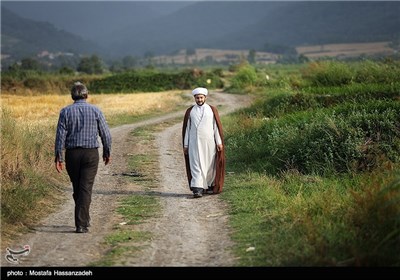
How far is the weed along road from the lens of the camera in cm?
850

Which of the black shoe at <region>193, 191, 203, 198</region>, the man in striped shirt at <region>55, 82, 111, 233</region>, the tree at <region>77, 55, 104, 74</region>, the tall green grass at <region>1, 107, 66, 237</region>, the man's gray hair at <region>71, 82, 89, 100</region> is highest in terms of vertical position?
the man's gray hair at <region>71, 82, 89, 100</region>

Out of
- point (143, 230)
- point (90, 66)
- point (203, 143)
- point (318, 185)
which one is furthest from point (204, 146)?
point (90, 66)

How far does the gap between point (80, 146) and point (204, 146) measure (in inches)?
138

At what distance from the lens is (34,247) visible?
30.3 feet

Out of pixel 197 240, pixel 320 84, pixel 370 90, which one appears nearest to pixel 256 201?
pixel 197 240

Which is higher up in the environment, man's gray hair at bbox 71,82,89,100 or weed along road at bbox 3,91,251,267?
man's gray hair at bbox 71,82,89,100

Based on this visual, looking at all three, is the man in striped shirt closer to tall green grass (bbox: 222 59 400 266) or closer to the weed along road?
→ the weed along road

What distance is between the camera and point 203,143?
13.1 metres

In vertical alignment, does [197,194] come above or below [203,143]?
below

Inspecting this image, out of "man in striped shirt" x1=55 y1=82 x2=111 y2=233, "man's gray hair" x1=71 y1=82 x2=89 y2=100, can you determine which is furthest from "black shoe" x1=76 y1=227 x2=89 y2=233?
"man's gray hair" x1=71 y1=82 x2=89 y2=100

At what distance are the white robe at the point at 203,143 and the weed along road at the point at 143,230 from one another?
535mm

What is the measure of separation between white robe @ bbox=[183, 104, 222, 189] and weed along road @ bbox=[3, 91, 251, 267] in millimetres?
535

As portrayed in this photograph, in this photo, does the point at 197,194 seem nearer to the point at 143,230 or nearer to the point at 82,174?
the point at 143,230

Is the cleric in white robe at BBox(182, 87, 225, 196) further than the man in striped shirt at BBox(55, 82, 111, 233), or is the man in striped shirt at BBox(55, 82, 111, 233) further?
the cleric in white robe at BBox(182, 87, 225, 196)
